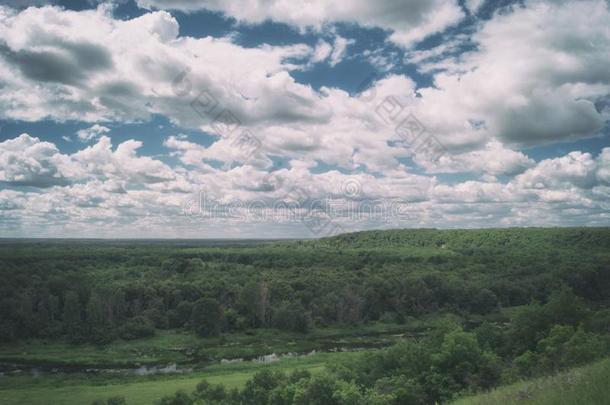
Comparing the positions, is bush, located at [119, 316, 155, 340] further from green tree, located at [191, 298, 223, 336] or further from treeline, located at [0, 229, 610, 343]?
green tree, located at [191, 298, 223, 336]

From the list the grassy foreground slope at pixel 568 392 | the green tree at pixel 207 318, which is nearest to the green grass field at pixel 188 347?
the green tree at pixel 207 318

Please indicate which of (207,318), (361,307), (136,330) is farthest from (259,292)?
(136,330)

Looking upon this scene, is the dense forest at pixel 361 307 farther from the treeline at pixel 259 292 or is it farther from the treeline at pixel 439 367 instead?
the treeline at pixel 259 292

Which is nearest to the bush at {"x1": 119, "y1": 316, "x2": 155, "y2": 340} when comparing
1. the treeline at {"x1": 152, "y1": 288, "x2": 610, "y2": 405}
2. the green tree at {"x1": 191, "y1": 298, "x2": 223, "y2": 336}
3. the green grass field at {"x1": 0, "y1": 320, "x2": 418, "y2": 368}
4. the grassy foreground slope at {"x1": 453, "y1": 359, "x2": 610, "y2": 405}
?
the green grass field at {"x1": 0, "y1": 320, "x2": 418, "y2": 368}

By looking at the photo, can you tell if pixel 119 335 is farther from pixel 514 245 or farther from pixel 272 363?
pixel 514 245

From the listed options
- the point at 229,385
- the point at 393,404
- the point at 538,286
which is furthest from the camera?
the point at 538,286

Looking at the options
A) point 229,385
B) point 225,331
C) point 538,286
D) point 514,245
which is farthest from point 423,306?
point 514,245
